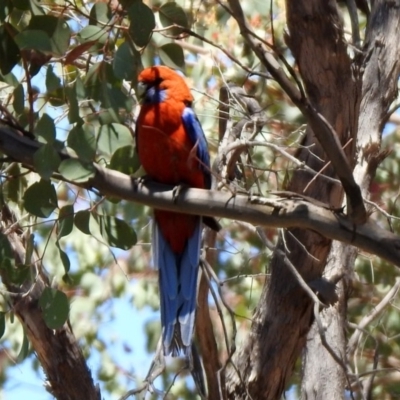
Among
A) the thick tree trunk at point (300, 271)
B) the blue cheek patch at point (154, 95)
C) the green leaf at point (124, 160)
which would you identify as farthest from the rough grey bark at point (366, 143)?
the green leaf at point (124, 160)

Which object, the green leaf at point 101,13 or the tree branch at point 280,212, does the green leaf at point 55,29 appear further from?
the tree branch at point 280,212

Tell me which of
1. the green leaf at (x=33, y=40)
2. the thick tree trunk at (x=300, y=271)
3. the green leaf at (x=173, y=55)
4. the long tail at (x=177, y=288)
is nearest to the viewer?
the green leaf at (x=33, y=40)

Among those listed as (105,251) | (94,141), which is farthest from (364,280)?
(94,141)

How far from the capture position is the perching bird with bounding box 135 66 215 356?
3330 millimetres

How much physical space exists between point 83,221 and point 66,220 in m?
0.05

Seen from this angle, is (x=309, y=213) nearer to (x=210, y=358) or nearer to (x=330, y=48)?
(x=330, y=48)

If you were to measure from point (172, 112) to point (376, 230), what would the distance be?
124cm

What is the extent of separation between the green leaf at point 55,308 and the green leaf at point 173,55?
0.77 metres

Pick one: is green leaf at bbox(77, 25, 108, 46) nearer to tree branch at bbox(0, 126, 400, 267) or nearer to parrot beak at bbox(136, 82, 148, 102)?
tree branch at bbox(0, 126, 400, 267)

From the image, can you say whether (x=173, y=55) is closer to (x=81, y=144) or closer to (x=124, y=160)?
(x=124, y=160)

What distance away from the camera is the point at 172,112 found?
360 centimetres

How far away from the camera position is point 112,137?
8.41ft

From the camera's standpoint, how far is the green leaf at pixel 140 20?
7.98 ft

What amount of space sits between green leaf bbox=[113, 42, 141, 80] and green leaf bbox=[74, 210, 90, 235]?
43 cm
